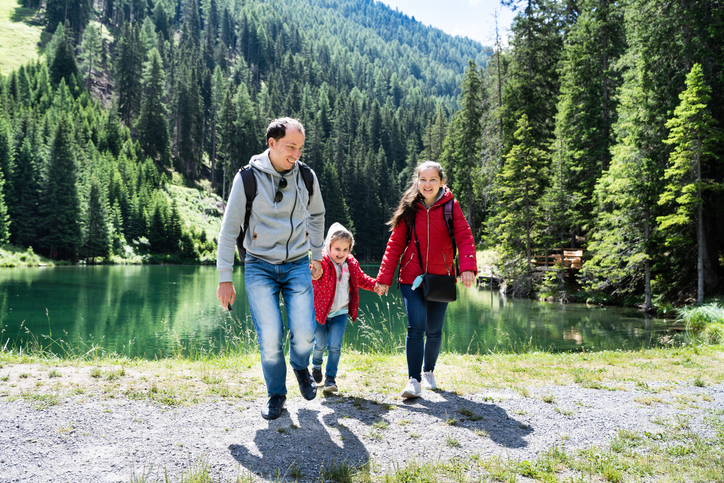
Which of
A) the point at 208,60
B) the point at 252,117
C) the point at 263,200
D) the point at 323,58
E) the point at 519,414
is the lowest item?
the point at 519,414

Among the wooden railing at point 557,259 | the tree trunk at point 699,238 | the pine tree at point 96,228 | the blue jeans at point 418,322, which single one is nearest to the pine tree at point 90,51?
the pine tree at point 96,228

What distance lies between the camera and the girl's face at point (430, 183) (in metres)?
4.43

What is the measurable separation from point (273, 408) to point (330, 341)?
1.20 meters

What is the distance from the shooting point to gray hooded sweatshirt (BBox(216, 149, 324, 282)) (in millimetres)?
3506

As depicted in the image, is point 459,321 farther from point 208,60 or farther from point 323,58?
point 323,58

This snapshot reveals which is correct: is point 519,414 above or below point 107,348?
above

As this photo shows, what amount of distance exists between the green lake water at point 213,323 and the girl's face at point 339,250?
10.8 feet

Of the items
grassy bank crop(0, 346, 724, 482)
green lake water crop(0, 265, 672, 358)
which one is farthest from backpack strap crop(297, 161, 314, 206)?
green lake water crop(0, 265, 672, 358)

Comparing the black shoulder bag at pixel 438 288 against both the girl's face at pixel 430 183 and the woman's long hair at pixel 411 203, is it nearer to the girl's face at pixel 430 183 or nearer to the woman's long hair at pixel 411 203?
the woman's long hair at pixel 411 203

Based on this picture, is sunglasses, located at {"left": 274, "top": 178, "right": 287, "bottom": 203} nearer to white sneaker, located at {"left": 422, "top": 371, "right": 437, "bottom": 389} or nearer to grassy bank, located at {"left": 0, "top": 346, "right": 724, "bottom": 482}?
grassy bank, located at {"left": 0, "top": 346, "right": 724, "bottom": 482}

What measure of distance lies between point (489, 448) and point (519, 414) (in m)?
0.91

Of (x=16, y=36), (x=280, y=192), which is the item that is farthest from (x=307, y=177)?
→ (x=16, y=36)

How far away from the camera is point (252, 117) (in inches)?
2751

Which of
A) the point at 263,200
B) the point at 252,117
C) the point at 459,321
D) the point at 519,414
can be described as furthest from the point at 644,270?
the point at 252,117
